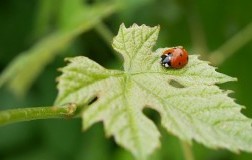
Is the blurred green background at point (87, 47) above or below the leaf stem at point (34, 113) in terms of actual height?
above

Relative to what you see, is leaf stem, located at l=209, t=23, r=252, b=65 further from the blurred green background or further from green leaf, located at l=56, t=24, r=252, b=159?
green leaf, located at l=56, t=24, r=252, b=159

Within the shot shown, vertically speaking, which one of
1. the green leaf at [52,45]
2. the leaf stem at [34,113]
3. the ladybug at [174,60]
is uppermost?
the green leaf at [52,45]

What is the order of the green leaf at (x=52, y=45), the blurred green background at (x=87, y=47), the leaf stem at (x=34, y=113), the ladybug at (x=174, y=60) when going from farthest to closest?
1. the blurred green background at (x=87, y=47)
2. the green leaf at (x=52, y=45)
3. the ladybug at (x=174, y=60)
4. the leaf stem at (x=34, y=113)

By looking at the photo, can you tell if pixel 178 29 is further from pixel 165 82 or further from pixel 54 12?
pixel 165 82

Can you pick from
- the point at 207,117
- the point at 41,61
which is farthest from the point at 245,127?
the point at 41,61

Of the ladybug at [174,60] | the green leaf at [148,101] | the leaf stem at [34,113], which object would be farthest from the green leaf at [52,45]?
the leaf stem at [34,113]

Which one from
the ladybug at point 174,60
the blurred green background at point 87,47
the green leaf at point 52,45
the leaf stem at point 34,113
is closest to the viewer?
the leaf stem at point 34,113

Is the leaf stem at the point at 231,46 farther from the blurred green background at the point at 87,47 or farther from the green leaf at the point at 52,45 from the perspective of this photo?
the green leaf at the point at 52,45
